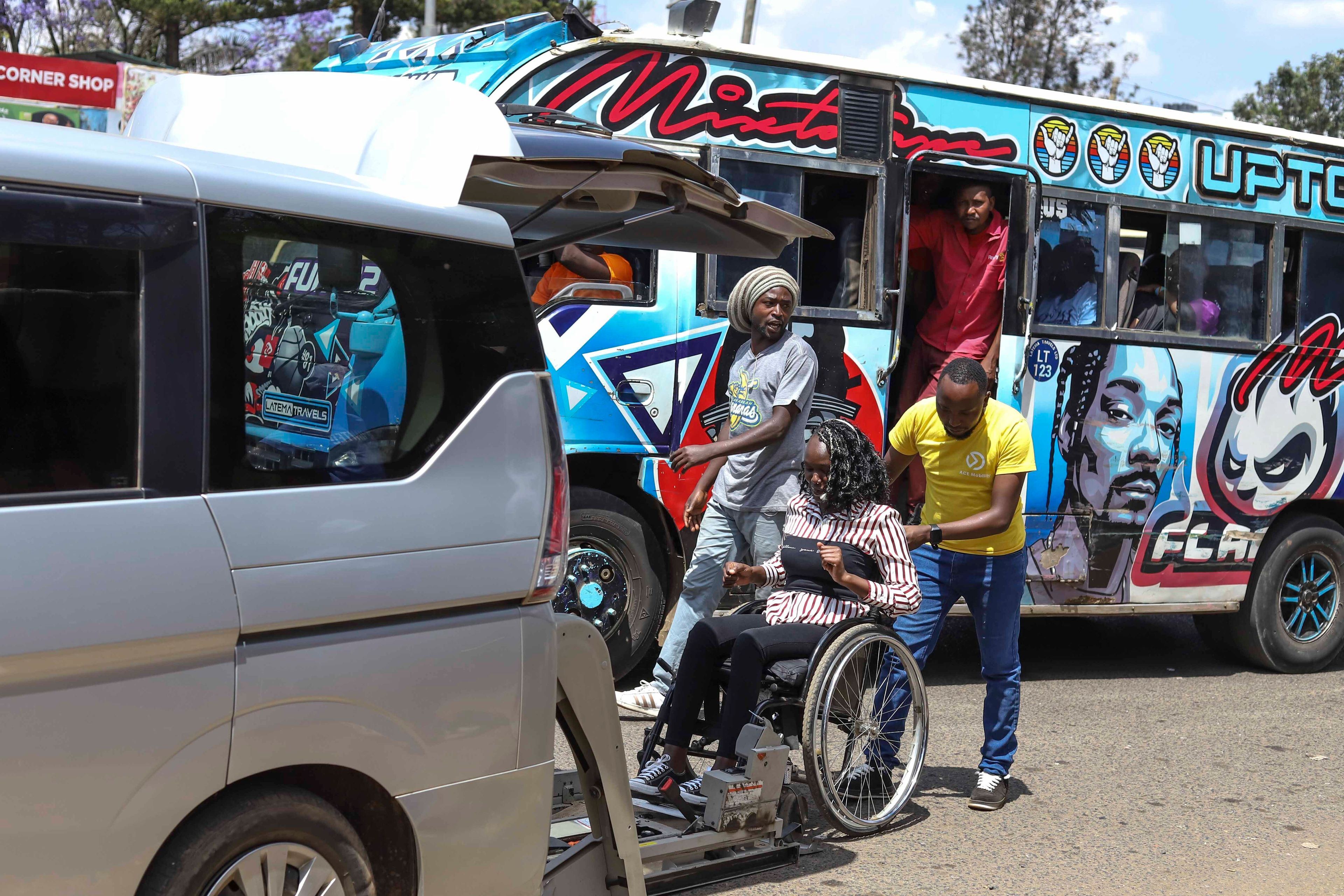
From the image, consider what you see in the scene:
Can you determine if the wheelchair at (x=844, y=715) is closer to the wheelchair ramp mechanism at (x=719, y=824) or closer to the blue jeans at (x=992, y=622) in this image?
the wheelchair ramp mechanism at (x=719, y=824)

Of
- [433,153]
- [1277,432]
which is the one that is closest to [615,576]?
[433,153]

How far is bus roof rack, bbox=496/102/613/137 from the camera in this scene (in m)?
6.10

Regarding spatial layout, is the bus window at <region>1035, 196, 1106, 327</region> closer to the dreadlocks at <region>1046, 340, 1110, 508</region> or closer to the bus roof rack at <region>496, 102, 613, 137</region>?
the dreadlocks at <region>1046, 340, 1110, 508</region>

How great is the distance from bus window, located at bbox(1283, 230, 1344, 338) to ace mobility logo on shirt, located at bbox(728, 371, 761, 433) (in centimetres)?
408

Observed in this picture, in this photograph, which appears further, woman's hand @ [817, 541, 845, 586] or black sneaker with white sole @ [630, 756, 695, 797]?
woman's hand @ [817, 541, 845, 586]

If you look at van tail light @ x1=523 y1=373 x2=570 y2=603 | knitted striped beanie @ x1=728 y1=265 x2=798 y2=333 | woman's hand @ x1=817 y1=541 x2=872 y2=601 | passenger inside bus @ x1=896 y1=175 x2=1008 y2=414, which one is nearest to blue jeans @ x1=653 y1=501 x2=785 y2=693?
knitted striped beanie @ x1=728 y1=265 x2=798 y2=333

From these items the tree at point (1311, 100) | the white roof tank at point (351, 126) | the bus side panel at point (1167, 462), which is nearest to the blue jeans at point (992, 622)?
the bus side panel at point (1167, 462)

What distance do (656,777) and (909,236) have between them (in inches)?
159

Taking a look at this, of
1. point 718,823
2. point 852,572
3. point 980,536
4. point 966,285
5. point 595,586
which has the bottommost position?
point 718,823

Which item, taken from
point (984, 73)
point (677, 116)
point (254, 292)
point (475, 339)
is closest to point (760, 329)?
point (677, 116)

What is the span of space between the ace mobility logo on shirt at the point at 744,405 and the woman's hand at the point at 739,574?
1.25 metres

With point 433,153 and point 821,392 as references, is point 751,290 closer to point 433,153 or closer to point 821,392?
point 821,392

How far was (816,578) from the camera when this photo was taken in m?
4.99

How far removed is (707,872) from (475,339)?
6.73ft
